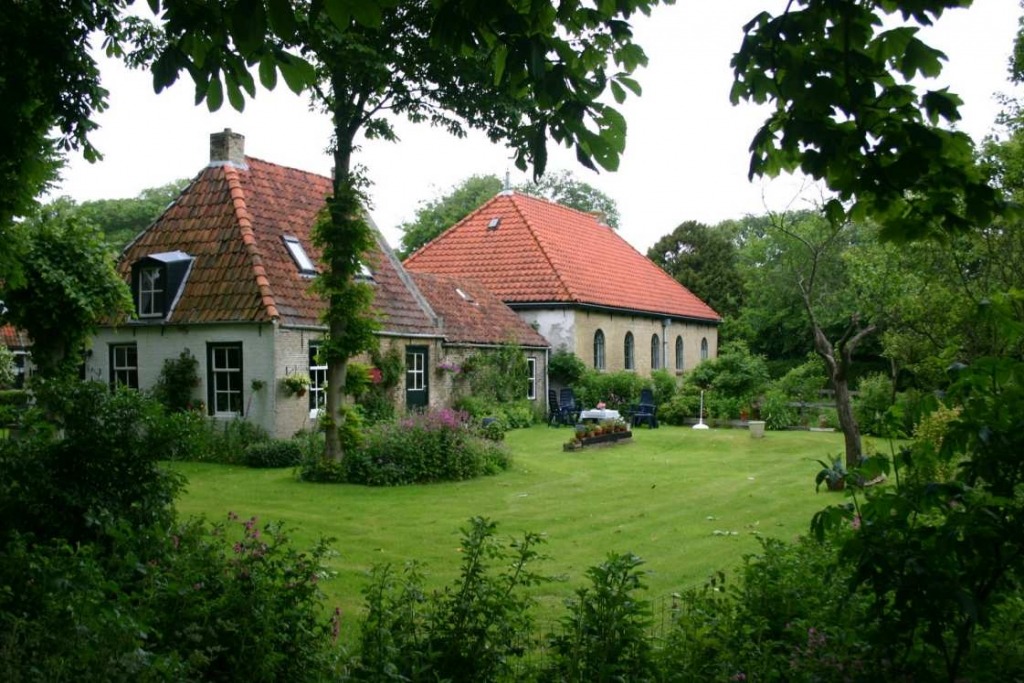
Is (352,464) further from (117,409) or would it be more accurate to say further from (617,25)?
(617,25)

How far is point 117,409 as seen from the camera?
22.6 ft

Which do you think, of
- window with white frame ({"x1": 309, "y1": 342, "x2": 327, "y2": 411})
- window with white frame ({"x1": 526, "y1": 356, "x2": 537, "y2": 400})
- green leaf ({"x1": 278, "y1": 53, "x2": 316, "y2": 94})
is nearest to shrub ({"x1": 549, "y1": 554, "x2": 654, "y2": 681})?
green leaf ({"x1": 278, "y1": 53, "x2": 316, "y2": 94})

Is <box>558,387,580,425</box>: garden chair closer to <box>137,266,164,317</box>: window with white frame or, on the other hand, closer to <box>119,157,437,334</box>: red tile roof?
<box>119,157,437,334</box>: red tile roof

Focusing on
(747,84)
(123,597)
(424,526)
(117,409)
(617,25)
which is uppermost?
(617,25)

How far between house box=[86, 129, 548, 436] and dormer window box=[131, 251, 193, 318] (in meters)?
0.02

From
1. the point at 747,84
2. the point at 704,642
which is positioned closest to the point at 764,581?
the point at 704,642

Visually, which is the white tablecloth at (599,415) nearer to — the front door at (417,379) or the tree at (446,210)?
the front door at (417,379)

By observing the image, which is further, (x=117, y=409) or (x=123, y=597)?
(x=117, y=409)

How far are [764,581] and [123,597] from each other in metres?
3.42

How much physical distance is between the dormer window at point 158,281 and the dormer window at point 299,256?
2327 mm

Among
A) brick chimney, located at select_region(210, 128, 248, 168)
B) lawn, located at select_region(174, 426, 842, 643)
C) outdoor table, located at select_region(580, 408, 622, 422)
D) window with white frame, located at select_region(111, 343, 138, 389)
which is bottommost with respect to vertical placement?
lawn, located at select_region(174, 426, 842, 643)

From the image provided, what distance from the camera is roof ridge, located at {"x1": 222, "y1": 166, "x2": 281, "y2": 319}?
1898 centimetres

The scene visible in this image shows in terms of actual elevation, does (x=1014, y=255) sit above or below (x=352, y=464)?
above

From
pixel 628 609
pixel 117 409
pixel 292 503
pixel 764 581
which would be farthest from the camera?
pixel 292 503
